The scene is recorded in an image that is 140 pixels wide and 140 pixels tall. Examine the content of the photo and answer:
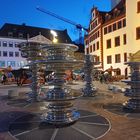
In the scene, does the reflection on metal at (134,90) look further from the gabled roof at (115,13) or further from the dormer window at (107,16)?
the dormer window at (107,16)

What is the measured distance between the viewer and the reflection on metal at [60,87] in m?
4.20

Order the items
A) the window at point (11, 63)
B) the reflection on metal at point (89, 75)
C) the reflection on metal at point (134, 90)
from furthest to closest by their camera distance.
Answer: the window at point (11, 63)
the reflection on metal at point (89, 75)
the reflection on metal at point (134, 90)

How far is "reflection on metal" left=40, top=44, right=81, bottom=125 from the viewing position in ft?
13.8

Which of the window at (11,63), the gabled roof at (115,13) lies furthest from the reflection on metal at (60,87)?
the window at (11,63)

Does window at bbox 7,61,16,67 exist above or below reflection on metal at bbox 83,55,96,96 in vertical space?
above

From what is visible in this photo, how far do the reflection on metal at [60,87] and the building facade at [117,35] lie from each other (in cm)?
2070

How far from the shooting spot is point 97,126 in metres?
4.10

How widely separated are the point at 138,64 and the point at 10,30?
47.2 m

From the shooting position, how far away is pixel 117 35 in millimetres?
30047

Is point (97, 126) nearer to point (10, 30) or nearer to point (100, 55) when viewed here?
point (100, 55)

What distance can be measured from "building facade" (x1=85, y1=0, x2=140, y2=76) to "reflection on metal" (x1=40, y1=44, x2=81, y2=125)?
20.7 m

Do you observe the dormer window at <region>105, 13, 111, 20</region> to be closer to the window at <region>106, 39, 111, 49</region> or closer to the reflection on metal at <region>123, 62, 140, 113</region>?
the window at <region>106, 39, 111, 49</region>

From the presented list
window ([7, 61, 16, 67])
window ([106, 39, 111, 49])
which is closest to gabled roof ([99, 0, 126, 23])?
window ([106, 39, 111, 49])

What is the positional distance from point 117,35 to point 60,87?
2686cm
